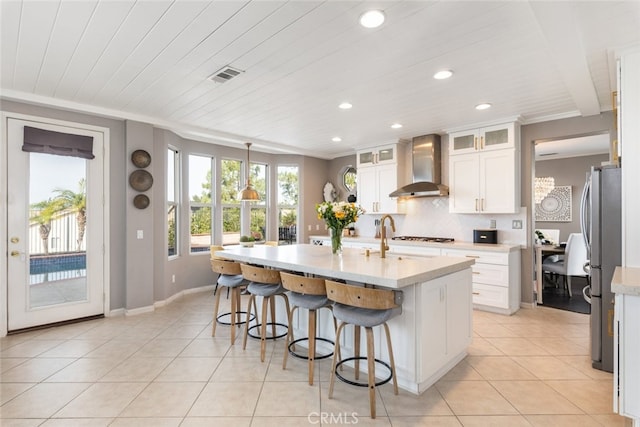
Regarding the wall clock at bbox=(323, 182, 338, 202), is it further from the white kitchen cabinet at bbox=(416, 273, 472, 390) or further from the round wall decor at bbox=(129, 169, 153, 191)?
the white kitchen cabinet at bbox=(416, 273, 472, 390)

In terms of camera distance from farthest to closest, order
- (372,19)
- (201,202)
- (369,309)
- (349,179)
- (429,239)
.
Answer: (349,179) → (201,202) → (429,239) → (369,309) → (372,19)

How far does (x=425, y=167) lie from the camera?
518 cm

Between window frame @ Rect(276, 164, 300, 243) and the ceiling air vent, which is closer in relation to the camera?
the ceiling air vent

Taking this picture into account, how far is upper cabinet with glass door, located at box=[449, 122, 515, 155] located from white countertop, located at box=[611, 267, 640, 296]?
260cm

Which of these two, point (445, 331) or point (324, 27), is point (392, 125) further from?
point (445, 331)

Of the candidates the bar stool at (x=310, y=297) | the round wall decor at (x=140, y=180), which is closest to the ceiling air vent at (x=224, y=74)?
the bar stool at (x=310, y=297)

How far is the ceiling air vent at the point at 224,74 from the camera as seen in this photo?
2877 millimetres

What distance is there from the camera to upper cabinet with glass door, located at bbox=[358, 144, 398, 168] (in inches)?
223

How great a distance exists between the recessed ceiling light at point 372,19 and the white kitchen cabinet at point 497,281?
3.11 m

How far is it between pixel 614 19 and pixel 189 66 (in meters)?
3.10

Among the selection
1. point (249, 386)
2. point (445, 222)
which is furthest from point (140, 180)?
Answer: point (445, 222)

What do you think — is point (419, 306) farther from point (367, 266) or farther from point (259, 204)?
point (259, 204)

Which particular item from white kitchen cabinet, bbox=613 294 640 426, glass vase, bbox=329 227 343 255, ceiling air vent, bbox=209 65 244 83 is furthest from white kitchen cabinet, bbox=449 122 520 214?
ceiling air vent, bbox=209 65 244 83

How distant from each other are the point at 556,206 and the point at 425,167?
4.48 m
